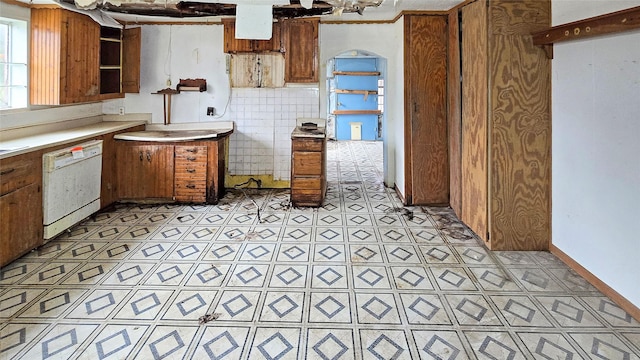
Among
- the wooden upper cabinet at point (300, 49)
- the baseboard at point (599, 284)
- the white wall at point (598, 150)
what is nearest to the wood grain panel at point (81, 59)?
the wooden upper cabinet at point (300, 49)

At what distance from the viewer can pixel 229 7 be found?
443cm

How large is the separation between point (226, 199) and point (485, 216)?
10.6 feet

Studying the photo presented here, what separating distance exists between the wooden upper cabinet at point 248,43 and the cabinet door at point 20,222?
291cm

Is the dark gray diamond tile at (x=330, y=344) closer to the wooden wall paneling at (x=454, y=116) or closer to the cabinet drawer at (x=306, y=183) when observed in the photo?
the wooden wall paneling at (x=454, y=116)

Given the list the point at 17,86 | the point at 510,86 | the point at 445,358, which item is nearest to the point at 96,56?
the point at 17,86

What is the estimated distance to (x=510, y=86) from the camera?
333 centimetres

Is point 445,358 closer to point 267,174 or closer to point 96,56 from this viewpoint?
point 267,174

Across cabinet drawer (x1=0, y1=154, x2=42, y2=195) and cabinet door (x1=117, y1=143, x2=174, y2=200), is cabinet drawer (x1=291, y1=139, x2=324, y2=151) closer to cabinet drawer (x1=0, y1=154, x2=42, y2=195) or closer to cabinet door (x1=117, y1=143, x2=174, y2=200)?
cabinet door (x1=117, y1=143, x2=174, y2=200)

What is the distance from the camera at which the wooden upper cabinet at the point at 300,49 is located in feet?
17.0

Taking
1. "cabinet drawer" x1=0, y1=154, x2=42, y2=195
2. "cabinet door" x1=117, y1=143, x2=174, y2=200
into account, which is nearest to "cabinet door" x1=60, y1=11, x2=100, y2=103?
"cabinet door" x1=117, y1=143, x2=174, y2=200

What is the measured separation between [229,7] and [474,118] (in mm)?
2972

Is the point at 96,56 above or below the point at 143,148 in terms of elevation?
above

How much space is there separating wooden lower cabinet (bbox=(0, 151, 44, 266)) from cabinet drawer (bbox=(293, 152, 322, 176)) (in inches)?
101

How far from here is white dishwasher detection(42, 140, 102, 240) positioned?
345cm
